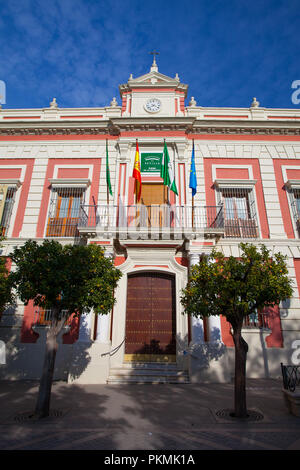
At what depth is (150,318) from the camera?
10102mm

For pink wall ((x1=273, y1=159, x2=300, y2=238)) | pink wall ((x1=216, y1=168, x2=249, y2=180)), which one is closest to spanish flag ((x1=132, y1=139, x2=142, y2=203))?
pink wall ((x1=216, y1=168, x2=249, y2=180))

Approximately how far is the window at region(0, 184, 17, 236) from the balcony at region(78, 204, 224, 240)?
3.02m

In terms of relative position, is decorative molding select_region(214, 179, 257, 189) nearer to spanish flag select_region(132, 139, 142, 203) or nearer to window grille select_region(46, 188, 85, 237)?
spanish flag select_region(132, 139, 142, 203)

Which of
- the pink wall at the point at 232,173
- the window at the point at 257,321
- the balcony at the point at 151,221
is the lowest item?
the window at the point at 257,321

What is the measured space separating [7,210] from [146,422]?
9.43 meters

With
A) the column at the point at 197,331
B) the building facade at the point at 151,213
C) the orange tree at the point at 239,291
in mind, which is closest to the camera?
the orange tree at the point at 239,291

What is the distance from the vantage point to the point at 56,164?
12.1 meters

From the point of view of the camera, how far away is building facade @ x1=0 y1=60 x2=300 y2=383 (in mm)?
9352

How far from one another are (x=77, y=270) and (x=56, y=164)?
291 inches

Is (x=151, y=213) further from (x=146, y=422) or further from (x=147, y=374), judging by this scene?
(x=146, y=422)

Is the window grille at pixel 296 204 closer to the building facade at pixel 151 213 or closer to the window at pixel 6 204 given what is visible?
the building facade at pixel 151 213

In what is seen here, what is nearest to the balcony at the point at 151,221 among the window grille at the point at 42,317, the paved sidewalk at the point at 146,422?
the window grille at the point at 42,317

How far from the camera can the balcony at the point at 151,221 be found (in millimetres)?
9992

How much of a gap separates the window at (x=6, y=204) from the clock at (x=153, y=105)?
6.44m
